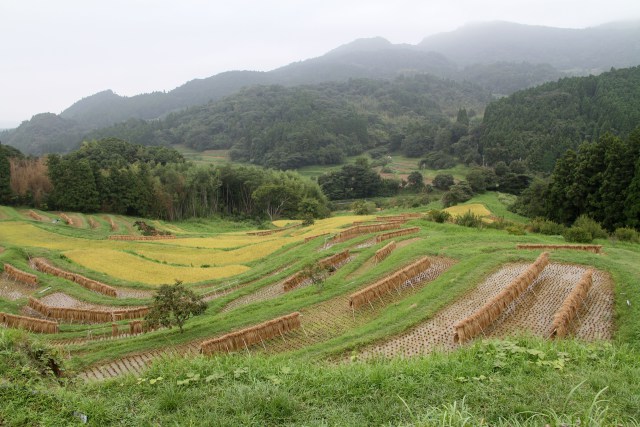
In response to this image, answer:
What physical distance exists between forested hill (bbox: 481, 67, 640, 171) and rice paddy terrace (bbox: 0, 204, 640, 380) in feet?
223

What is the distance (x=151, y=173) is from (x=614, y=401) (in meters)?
66.1

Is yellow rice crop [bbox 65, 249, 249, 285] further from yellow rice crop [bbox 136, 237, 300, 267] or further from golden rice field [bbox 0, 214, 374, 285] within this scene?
yellow rice crop [bbox 136, 237, 300, 267]

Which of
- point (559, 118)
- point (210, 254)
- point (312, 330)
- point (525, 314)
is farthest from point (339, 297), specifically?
point (559, 118)

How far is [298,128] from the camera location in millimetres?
131750

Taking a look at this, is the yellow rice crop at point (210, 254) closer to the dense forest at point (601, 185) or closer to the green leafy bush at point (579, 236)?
the green leafy bush at point (579, 236)

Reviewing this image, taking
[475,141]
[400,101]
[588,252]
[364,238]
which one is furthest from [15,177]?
[400,101]

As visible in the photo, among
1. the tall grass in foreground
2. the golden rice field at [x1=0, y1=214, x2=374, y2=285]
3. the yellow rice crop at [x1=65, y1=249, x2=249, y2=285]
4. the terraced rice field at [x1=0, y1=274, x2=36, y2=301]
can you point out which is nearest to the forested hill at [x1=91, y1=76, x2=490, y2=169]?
the golden rice field at [x1=0, y1=214, x2=374, y2=285]

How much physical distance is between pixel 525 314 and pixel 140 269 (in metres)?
22.3

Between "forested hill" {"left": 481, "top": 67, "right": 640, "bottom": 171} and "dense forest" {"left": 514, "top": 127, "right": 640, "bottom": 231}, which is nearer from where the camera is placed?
"dense forest" {"left": 514, "top": 127, "right": 640, "bottom": 231}

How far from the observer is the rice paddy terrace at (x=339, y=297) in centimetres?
1155

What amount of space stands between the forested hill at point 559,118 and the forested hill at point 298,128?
17.1 m

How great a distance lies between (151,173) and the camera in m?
64.0

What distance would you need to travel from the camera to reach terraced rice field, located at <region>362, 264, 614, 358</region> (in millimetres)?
10953

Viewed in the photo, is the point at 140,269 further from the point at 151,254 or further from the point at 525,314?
the point at 525,314
